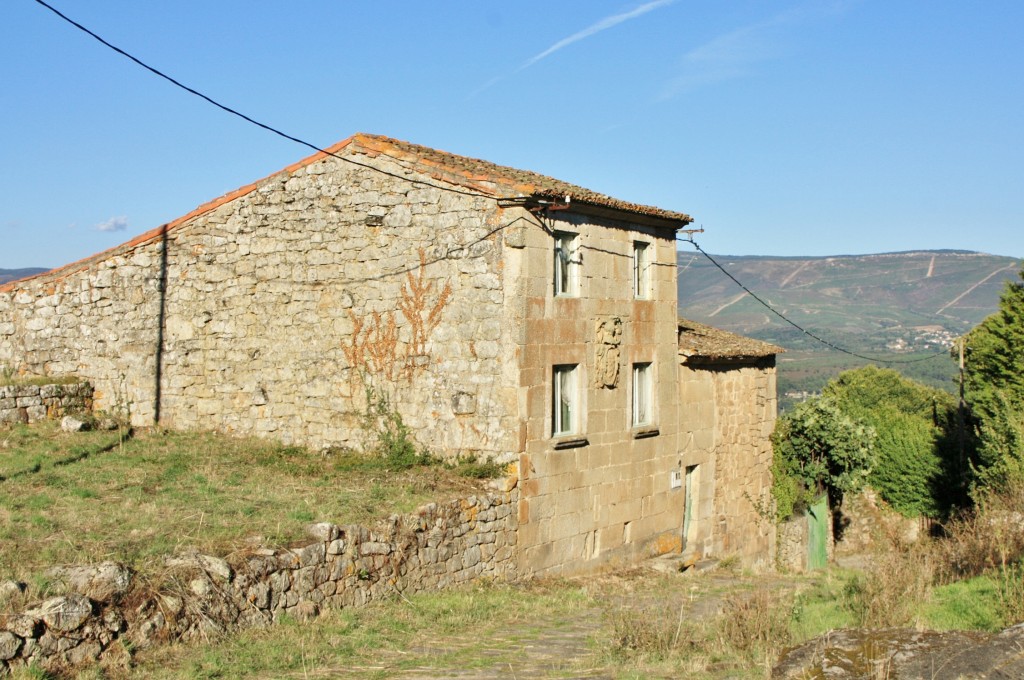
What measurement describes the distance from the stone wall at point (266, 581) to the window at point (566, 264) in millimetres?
3280

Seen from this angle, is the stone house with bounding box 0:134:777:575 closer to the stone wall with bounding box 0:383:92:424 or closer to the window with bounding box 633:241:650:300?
the window with bounding box 633:241:650:300

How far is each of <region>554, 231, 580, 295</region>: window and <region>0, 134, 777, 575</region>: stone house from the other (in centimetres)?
4

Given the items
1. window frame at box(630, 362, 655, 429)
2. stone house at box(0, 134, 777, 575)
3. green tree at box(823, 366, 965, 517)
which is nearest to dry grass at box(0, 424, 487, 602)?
stone house at box(0, 134, 777, 575)

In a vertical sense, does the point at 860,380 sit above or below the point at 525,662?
above

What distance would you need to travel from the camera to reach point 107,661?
7.57 m

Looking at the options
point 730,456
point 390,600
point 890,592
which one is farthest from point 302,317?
point 890,592

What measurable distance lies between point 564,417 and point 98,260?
30.3 feet

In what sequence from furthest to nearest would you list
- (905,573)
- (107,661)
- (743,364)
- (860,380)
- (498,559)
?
(860,380), (743,364), (498,559), (905,573), (107,661)

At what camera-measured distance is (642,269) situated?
54.9 feet

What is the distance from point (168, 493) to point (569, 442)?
5.86 meters

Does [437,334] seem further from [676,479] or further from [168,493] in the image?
[676,479]

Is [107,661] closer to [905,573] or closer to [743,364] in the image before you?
[905,573]

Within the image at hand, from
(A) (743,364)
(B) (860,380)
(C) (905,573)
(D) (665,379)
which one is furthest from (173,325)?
(B) (860,380)

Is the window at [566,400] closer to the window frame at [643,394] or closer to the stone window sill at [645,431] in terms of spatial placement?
the stone window sill at [645,431]
